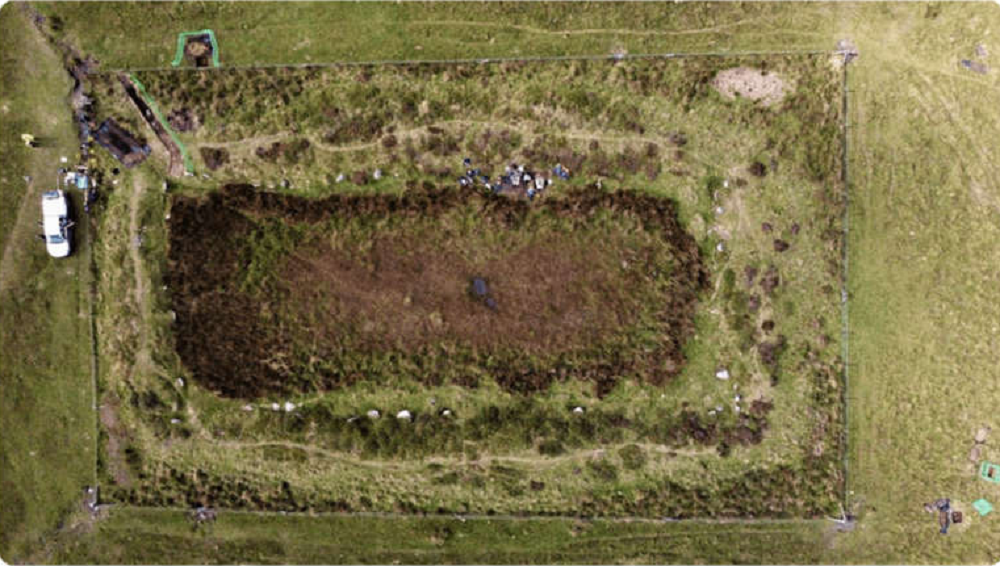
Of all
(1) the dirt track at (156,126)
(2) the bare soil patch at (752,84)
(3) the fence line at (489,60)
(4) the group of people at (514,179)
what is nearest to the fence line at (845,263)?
(3) the fence line at (489,60)

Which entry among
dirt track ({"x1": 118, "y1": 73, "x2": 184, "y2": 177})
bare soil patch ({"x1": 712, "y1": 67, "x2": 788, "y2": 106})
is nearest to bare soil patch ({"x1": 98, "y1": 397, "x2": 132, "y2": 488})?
dirt track ({"x1": 118, "y1": 73, "x2": 184, "y2": 177})

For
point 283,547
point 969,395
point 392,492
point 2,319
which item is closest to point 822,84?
point 969,395

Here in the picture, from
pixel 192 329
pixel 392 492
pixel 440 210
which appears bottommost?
pixel 392 492

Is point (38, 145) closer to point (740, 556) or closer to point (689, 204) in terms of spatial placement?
point (689, 204)

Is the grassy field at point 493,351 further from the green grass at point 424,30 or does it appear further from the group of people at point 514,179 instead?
the green grass at point 424,30

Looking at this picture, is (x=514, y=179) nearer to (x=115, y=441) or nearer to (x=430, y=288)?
(x=430, y=288)

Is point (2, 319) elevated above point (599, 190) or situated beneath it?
situated beneath

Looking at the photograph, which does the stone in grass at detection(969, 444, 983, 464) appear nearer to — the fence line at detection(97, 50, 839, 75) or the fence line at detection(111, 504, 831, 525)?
the fence line at detection(111, 504, 831, 525)

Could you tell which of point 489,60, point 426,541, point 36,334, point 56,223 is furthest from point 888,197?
point 36,334
